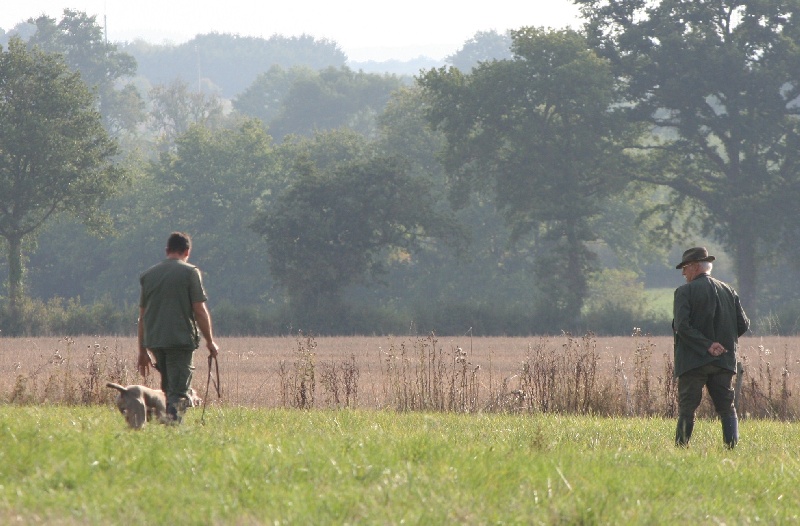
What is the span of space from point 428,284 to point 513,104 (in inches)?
732

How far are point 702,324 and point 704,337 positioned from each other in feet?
0.48

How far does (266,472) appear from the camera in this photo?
6.82 m

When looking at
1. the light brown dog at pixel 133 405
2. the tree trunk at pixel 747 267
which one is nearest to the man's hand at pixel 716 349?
the light brown dog at pixel 133 405

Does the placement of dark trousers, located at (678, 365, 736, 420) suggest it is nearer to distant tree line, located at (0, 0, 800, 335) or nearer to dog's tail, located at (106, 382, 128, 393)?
dog's tail, located at (106, 382, 128, 393)

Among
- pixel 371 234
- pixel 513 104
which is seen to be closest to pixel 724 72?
pixel 513 104

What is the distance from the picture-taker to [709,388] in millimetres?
10078

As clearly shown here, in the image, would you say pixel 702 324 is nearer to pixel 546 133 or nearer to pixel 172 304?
pixel 172 304

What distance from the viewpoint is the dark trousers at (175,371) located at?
9578 mm

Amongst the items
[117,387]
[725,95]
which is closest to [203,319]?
[117,387]

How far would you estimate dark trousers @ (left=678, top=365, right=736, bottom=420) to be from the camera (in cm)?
998

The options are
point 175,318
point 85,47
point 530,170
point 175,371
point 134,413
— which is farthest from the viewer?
point 85,47

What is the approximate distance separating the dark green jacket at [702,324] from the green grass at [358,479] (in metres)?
0.85

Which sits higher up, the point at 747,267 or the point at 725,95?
the point at 725,95

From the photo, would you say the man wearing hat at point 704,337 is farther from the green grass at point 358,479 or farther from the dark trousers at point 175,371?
the dark trousers at point 175,371
